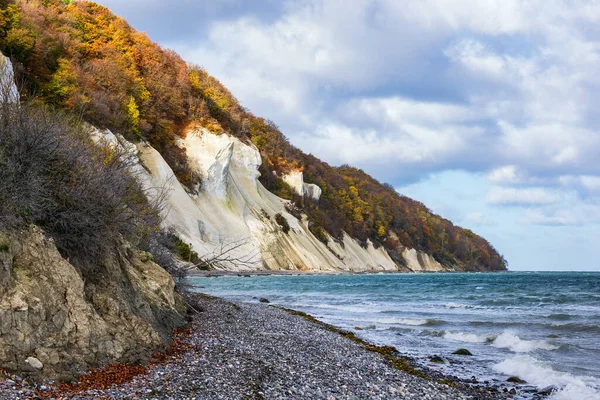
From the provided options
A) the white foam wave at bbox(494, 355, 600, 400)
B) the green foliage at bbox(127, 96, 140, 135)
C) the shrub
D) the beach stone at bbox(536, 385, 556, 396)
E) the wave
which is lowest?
the beach stone at bbox(536, 385, 556, 396)

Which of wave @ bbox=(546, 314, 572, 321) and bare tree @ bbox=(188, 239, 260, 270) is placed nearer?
bare tree @ bbox=(188, 239, 260, 270)

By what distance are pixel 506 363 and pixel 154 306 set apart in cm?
897

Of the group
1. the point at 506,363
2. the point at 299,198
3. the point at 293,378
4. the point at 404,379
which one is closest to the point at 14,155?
the point at 293,378

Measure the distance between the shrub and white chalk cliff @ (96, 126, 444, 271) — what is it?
3607cm

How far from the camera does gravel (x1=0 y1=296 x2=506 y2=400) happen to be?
7512 millimetres

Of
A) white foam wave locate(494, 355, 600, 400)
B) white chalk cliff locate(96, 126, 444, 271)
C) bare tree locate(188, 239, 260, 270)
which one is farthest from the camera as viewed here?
white chalk cliff locate(96, 126, 444, 271)

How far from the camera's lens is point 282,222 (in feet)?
226

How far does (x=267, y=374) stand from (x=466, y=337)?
11.5 meters

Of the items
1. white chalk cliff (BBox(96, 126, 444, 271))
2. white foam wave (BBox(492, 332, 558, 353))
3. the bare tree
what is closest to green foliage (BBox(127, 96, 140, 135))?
white chalk cliff (BBox(96, 126, 444, 271))

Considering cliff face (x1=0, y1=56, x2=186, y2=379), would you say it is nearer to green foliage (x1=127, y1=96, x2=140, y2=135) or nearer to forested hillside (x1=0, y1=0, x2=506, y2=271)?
forested hillside (x1=0, y1=0, x2=506, y2=271)

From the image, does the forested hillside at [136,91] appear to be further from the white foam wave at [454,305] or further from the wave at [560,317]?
the white foam wave at [454,305]

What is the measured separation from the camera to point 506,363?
43.9 feet

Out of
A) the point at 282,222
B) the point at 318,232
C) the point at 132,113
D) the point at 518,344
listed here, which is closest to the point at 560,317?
the point at 518,344

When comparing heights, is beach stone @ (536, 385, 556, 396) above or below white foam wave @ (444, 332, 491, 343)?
above
